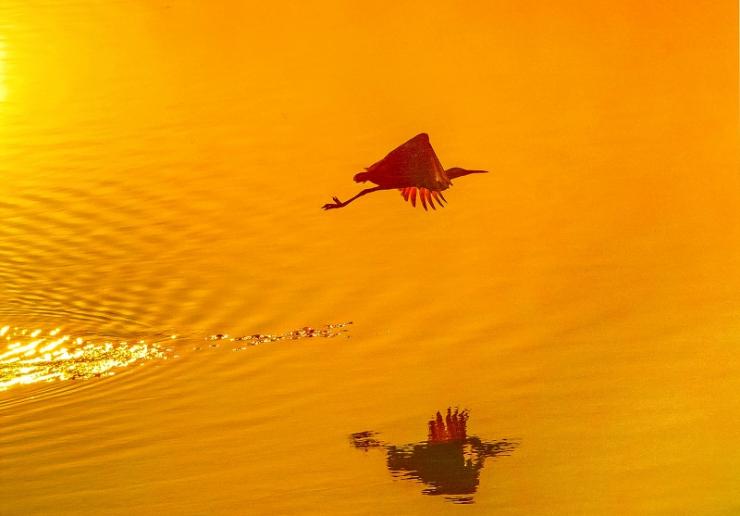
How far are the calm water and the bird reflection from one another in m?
0.02

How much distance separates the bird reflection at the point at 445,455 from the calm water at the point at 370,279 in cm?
2

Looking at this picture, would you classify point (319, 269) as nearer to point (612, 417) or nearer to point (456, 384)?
point (456, 384)

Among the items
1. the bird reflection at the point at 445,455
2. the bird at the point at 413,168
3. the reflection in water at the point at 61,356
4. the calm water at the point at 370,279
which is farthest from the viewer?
the reflection in water at the point at 61,356

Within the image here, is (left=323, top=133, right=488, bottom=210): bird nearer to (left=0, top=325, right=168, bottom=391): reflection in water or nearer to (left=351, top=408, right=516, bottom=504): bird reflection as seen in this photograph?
(left=351, top=408, right=516, bottom=504): bird reflection

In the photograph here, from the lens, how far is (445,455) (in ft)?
23.8

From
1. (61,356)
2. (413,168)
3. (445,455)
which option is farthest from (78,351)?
(445,455)

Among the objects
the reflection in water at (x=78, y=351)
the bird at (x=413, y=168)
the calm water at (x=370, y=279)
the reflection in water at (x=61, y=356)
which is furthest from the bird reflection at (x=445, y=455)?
the reflection in water at (x=61, y=356)

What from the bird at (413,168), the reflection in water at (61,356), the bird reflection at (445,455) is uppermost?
the bird at (413,168)

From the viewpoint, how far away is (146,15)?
761 inches

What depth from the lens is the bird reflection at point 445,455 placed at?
22.6 ft

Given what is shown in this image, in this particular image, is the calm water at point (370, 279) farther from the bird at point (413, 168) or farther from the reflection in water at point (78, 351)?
the bird at point (413, 168)

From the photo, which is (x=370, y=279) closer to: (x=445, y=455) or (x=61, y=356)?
(x=61, y=356)

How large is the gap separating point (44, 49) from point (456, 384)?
10672 mm

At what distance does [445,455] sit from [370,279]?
8.62ft
